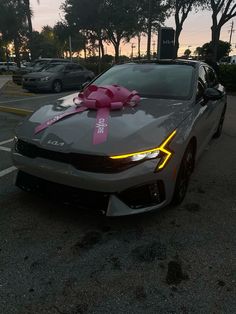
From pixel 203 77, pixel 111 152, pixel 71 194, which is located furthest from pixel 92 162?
pixel 203 77

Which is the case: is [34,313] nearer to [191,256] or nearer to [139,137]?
[191,256]

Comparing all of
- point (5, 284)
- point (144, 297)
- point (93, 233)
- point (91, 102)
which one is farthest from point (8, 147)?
point (144, 297)

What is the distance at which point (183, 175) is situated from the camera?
360 centimetres

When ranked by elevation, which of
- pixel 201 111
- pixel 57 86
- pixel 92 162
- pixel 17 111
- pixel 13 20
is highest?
pixel 13 20

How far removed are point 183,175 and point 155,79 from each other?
1484 mm

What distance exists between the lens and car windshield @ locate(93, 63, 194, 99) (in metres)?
4.20

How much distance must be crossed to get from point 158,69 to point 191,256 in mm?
2722

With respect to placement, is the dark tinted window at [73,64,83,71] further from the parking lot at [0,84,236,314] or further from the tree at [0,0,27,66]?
the tree at [0,0,27,66]

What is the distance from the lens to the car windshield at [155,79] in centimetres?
420

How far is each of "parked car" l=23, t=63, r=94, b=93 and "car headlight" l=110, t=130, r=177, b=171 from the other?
42.5ft

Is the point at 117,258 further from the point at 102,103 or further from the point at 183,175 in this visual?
the point at 102,103

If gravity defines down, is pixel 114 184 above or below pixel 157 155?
below

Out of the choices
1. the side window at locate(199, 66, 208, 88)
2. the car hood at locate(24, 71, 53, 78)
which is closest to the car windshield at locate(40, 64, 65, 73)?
the car hood at locate(24, 71, 53, 78)

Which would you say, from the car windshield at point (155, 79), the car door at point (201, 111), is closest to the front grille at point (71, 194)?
the car door at point (201, 111)
